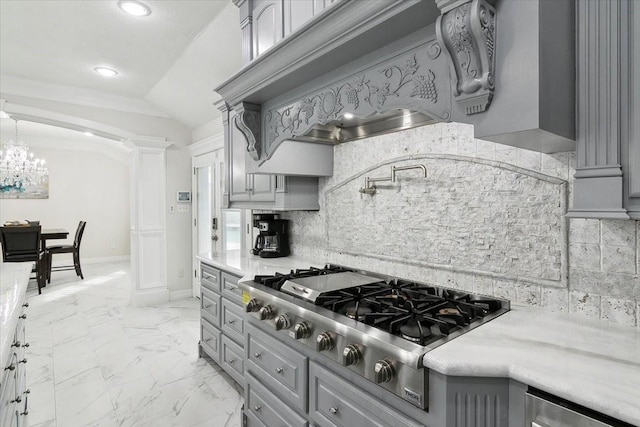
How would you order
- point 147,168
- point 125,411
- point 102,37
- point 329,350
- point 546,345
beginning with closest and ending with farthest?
point 546,345 → point 329,350 → point 125,411 → point 102,37 → point 147,168

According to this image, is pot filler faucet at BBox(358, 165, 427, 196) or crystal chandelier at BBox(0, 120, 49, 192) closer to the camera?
pot filler faucet at BBox(358, 165, 427, 196)

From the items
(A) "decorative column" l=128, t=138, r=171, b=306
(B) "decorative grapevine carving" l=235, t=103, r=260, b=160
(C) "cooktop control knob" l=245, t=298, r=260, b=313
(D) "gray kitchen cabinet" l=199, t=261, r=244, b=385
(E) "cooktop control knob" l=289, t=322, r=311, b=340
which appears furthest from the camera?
(A) "decorative column" l=128, t=138, r=171, b=306

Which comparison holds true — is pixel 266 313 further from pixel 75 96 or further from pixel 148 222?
pixel 75 96

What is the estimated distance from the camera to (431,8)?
1275 mm

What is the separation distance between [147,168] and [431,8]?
4690mm

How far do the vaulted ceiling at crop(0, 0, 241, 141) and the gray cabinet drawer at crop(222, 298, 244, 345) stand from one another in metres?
2.27

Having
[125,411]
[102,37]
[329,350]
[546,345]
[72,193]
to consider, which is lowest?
[125,411]

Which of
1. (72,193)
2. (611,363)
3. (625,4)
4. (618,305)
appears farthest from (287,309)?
(72,193)

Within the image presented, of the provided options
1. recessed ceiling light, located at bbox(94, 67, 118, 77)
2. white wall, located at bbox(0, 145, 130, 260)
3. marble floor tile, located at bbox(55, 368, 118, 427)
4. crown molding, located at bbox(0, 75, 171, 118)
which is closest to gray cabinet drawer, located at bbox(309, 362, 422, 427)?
marble floor tile, located at bbox(55, 368, 118, 427)

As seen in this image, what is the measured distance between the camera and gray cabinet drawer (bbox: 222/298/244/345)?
103 inches

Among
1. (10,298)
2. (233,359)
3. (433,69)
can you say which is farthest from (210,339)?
(433,69)

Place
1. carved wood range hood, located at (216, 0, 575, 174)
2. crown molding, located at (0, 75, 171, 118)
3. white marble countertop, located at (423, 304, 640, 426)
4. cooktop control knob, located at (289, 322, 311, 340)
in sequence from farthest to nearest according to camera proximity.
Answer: crown molding, located at (0, 75, 171, 118) → cooktop control knob, located at (289, 322, 311, 340) → carved wood range hood, located at (216, 0, 575, 174) → white marble countertop, located at (423, 304, 640, 426)

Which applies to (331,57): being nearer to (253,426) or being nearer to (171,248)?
(253,426)

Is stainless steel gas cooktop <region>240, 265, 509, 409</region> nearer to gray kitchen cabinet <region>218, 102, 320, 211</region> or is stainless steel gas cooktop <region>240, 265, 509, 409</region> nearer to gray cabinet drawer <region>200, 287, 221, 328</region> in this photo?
gray kitchen cabinet <region>218, 102, 320, 211</region>
